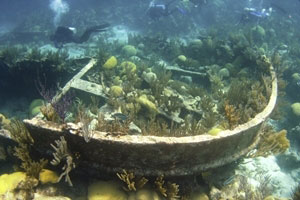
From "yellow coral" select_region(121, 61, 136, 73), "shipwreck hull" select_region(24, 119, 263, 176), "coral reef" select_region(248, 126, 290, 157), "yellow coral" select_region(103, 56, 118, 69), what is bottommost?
"coral reef" select_region(248, 126, 290, 157)

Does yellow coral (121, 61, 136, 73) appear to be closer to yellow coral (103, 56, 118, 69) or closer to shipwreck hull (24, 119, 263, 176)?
yellow coral (103, 56, 118, 69)

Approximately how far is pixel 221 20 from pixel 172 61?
15860 millimetres

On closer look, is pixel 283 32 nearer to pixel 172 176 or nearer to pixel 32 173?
pixel 172 176

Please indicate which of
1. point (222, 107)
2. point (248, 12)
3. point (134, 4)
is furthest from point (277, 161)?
point (134, 4)

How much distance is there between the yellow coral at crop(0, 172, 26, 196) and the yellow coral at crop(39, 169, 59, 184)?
0.28 m

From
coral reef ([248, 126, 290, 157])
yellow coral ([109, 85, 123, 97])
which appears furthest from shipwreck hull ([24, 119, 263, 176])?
yellow coral ([109, 85, 123, 97])

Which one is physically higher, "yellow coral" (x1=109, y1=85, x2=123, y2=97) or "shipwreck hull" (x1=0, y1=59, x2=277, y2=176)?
"shipwreck hull" (x1=0, y1=59, x2=277, y2=176)

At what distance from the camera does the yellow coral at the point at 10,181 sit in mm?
4152

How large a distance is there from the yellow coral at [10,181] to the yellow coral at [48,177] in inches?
11.1

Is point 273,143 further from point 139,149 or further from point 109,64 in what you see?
point 109,64

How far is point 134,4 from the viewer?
2747 centimetres

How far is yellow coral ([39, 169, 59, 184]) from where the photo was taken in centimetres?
430

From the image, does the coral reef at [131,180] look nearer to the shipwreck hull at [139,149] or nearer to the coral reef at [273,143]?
the shipwreck hull at [139,149]

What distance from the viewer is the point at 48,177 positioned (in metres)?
4.32
